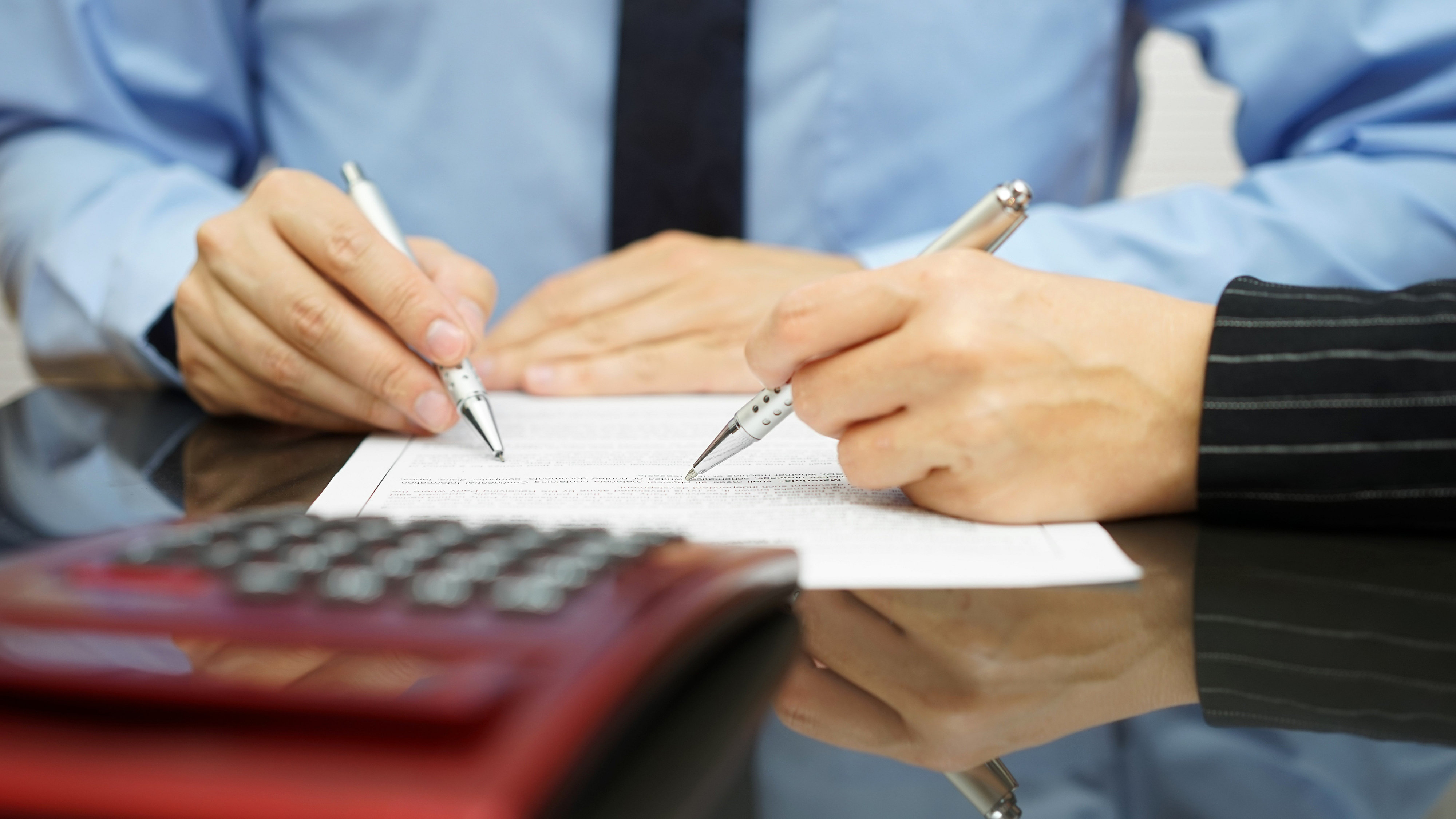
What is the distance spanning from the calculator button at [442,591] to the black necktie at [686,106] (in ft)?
2.61

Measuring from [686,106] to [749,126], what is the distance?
3.5 inches

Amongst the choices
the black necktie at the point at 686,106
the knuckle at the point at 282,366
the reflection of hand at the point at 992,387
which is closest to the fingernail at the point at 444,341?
the knuckle at the point at 282,366

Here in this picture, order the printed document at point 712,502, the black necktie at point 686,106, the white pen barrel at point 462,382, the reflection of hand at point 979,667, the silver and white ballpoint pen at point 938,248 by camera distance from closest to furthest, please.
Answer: the reflection of hand at point 979,667 < the printed document at point 712,502 < the silver and white ballpoint pen at point 938,248 < the white pen barrel at point 462,382 < the black necktie at point 686,106

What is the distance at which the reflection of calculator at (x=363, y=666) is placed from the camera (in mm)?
212

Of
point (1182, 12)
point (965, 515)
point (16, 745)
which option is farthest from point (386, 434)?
point (1182, 12)

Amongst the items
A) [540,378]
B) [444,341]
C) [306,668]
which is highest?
[306,668]

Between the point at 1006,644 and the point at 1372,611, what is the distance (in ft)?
0.52

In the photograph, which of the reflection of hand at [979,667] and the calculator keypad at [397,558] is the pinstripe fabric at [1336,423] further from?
the calculator keypad at [397,558]

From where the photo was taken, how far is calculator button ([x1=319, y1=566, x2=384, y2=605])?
28cm

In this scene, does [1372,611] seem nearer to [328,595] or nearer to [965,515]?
[965,515]

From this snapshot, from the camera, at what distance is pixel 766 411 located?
22.3 inches

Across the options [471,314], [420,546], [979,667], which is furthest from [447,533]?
[471,314]

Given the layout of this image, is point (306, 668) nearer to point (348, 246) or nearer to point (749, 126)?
point (348, 246)

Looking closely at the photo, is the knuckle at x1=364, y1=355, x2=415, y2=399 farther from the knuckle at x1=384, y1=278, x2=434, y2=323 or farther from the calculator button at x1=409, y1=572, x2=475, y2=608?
the calculator button at x1=409, y1=572, x2=475, y2=608
